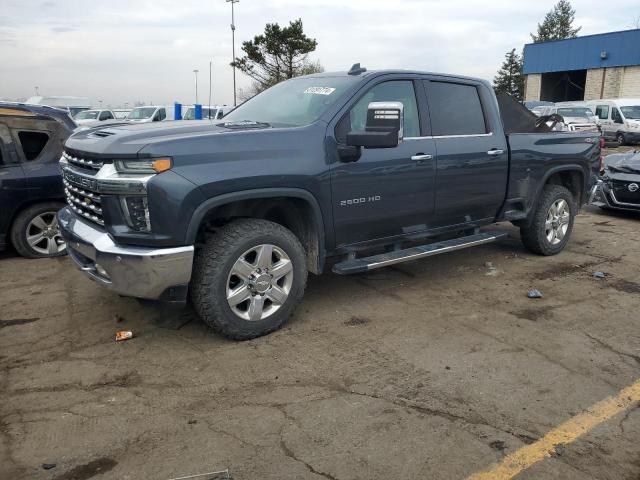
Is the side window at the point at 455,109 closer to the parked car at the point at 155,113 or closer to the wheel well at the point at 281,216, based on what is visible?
the wheel well at the point at 281,216

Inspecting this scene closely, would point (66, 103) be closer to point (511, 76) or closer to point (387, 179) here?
point (387, 179)

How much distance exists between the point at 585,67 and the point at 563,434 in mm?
39763

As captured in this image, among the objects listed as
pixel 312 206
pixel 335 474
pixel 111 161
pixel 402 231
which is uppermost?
pixel 111 161

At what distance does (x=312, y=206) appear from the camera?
→ 13.7 ft

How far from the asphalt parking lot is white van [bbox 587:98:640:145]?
68.4ft

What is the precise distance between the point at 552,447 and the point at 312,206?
225cm

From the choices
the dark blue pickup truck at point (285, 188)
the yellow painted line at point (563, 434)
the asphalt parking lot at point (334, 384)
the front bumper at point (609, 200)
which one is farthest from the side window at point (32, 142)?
the front bumper at point (609, 200)

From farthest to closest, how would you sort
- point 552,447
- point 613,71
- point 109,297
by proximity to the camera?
point 613,71
point 109,297
point 552,447

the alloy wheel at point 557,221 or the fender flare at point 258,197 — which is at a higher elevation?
the fender flare at point 258,197

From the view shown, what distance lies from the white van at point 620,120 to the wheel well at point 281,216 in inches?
873

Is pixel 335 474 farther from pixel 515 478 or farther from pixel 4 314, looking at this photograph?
pixel 4 314

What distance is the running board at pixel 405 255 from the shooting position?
173 inches

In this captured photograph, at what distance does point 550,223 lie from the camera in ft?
21.2

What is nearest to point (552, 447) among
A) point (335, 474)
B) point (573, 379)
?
point (573, 379)
